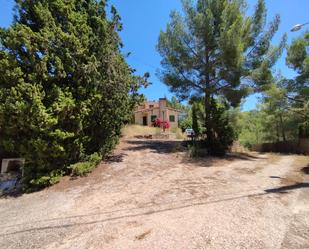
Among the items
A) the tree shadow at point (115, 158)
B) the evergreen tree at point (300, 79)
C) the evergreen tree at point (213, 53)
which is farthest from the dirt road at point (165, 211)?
the evergreen tree at point (300, 79)

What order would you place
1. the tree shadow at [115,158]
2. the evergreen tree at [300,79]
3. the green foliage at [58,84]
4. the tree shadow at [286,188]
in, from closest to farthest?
the tree shadow at [286,188]
the green foliage at [58,84]
the tree shadow at [115,158]
the evergreen tree at [300,79]

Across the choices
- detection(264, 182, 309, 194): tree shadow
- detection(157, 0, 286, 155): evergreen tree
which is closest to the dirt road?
detection(264, 182, 309, 194): tree shadow

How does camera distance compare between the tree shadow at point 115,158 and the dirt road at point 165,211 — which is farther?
the tree shadow at point 115,158

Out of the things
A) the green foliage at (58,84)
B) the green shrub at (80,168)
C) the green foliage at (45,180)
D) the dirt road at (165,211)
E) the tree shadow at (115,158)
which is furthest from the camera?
the tree shadow at (115,158)

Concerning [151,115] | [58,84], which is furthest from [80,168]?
[151,115]

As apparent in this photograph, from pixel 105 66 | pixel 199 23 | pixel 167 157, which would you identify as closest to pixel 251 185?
pixel 167 157

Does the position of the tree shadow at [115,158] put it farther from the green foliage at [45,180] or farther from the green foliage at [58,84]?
the green foliage at [45,180]

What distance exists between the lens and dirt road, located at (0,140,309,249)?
464 cm

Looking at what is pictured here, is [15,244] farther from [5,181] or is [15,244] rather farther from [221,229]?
[5,181]

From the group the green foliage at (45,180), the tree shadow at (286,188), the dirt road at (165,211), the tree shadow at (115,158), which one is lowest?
the dirt road at (165,211)

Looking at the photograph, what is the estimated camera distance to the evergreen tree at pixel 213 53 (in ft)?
46.7

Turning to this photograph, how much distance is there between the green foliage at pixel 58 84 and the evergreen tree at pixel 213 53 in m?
4.68

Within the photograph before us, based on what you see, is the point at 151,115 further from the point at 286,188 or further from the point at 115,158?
the point at 286,188

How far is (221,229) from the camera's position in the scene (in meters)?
4.84
